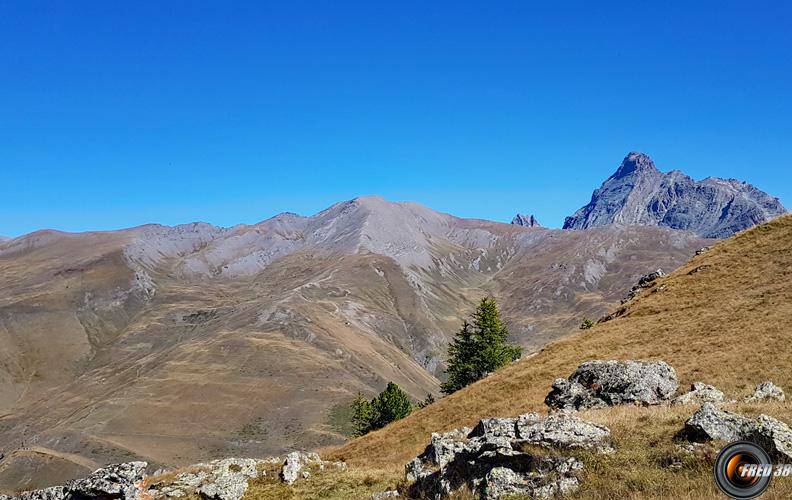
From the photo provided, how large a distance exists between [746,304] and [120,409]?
194 meters

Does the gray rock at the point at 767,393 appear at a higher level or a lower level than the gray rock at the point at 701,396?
higher

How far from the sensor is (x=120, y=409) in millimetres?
174750

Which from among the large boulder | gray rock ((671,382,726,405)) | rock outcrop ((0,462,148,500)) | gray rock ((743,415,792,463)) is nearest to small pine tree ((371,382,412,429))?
the large boulder

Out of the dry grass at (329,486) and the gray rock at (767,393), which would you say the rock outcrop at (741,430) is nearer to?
the gray rock at (767,393)

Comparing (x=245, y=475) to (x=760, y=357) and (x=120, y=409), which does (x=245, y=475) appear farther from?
(x=120, y=409)

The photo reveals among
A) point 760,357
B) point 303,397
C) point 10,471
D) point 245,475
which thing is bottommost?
point 10,471

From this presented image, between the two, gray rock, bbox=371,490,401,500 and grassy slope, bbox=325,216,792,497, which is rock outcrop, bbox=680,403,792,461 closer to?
grassy slope, bbox=325,216,792,497

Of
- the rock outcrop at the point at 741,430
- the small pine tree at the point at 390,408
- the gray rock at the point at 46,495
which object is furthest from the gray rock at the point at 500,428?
the small pine tree at the point at 390,408

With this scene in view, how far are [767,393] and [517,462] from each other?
15.2 meters

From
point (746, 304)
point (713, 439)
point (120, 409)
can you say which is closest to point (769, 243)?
point (746, 304)

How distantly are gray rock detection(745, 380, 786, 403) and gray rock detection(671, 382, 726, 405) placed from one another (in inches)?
51.6

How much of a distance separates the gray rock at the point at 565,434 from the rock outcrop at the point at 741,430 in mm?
2140

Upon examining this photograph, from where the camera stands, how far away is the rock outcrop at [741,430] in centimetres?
1137

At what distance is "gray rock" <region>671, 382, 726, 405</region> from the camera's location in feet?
72.9
